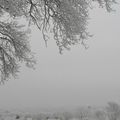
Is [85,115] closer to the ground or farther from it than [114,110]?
closer to the ground

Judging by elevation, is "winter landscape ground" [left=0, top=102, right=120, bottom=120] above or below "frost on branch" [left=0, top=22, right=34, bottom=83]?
below

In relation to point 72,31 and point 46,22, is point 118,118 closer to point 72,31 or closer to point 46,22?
point 72,31

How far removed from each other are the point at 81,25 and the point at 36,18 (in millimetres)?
2613

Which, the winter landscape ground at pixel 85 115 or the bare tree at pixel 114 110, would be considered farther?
the bare tree at pixel 114 110

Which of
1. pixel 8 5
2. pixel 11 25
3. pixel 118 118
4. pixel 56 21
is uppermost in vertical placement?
pixel 11 25

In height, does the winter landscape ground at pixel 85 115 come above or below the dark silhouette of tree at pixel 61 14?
below

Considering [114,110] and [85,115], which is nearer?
[85,115]

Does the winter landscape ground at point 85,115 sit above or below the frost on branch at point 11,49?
below

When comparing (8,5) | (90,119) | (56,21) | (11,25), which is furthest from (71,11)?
(11,25)

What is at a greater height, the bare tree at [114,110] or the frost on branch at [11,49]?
the frost on branch at [11,49]

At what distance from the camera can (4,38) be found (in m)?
20.2

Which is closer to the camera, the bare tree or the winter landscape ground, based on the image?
the winter landscape ground

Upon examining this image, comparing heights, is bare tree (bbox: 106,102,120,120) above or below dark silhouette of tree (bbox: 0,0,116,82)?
below

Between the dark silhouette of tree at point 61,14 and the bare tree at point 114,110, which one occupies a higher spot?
the dark silhouette of tree at point 61,14
